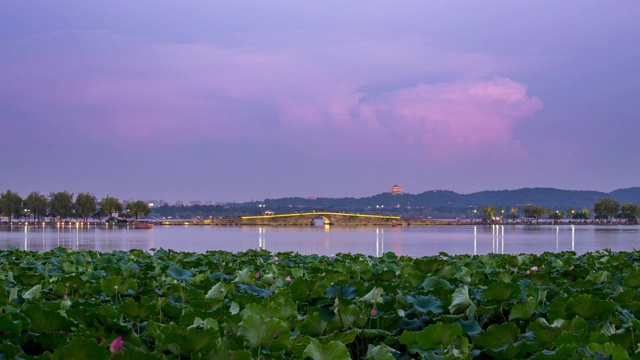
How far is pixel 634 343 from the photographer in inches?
165

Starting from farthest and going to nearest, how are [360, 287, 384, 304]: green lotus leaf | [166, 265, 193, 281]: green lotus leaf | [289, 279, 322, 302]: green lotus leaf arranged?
[166, 265, 193, 281]: green lotus leaf, [289, 279, 322, 302]: green lotus leaf, [360, 287, 384, 304]: green lotus leaf

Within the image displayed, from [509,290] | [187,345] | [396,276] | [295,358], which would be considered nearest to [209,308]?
[295,358]

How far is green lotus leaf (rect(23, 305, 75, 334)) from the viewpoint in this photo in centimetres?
429

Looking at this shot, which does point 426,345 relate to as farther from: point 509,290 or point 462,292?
point 509,290

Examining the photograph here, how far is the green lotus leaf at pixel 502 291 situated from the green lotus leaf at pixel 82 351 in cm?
353

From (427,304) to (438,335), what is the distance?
154 cm

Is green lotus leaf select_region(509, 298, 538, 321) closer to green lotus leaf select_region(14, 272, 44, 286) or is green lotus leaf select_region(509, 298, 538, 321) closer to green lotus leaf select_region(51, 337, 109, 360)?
green lotus leaf select_region(51, 337, 109, 360)

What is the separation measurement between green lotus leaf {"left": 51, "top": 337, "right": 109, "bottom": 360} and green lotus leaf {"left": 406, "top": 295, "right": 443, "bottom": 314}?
2.79m

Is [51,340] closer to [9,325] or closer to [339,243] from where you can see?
[9,325]

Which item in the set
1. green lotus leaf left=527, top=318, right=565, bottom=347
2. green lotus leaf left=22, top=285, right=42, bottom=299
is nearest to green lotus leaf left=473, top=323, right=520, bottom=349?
green lotus leaf left=527, top=318, right=565, bottom=347

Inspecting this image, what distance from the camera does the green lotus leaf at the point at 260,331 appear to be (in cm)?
355

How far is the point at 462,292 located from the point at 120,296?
319cm

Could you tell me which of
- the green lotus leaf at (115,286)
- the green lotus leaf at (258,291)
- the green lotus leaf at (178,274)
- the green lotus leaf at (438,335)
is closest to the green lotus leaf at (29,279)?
the green lotus leaf at (178,274)

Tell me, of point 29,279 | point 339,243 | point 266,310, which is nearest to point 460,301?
point 266,310
